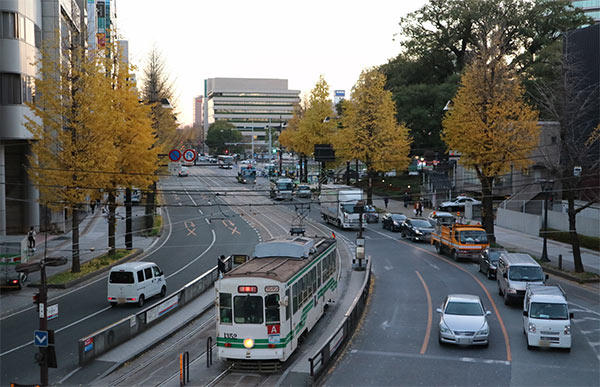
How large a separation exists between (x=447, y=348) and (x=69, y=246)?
30.7 m

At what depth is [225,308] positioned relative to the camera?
18.5 meters

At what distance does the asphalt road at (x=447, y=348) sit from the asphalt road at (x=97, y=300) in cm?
984

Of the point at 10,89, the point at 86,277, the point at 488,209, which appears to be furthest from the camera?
the point at 488,209

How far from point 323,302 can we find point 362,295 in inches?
101

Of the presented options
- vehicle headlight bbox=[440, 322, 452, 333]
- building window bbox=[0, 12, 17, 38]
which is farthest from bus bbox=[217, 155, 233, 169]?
building window bbox=[0, 12, 17, 38]

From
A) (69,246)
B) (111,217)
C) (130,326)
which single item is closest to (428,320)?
(130,326)

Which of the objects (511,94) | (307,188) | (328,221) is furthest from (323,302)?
(307,188)

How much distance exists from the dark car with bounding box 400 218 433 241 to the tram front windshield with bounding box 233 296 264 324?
3039cm

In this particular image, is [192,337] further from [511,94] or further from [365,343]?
[511,94]

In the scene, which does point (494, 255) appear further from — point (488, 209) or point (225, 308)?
point (225, 308)

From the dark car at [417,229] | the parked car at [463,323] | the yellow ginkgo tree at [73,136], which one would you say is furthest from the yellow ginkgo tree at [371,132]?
the parked car at [463,323]

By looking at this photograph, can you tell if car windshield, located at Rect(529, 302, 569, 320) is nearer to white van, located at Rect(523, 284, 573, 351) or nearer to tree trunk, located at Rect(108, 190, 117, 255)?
white van, located at Rect(523, 284, 573, 351)

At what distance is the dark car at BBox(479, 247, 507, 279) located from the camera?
3284cm

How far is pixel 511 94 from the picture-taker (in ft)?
136
